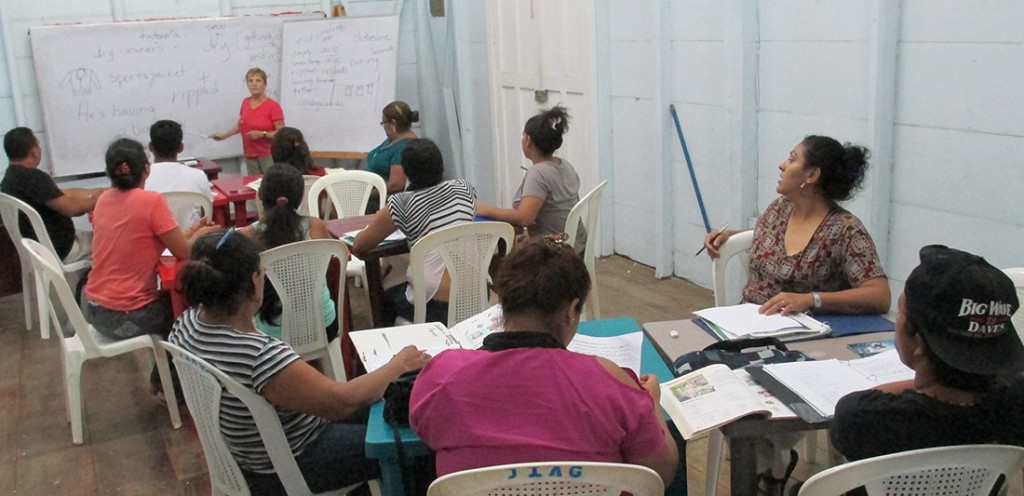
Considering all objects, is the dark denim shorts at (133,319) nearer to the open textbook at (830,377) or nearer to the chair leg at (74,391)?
the chair leg at (74,391)

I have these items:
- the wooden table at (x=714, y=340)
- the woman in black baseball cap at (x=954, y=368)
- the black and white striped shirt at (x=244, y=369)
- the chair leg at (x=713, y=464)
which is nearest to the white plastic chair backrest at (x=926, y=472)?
the woman in black baseball cap at (x=954, y=368)

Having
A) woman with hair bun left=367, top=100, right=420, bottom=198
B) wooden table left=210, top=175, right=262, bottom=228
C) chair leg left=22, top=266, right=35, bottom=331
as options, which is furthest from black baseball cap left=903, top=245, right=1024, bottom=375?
chair leg left=22, top=266, right=35, bottom=331

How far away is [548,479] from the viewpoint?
4.92 ft

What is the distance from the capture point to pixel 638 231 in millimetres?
5477

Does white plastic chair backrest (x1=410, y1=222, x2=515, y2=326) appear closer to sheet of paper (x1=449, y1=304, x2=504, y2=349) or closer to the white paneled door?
sheet of paper (x1=449, y1=304, x2=504, y2=349)

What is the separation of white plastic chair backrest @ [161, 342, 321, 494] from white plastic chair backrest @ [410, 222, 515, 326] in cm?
114

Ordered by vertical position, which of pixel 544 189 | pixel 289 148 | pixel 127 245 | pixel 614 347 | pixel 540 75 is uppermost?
pixel 540 75

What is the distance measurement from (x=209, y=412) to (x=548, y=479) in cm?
101

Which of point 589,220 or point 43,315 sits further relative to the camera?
point 43,315

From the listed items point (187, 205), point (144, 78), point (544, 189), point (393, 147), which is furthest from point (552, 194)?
point (144, 78)

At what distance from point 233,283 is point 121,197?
151 centimetres

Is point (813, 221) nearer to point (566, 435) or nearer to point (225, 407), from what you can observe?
point (566, 435)

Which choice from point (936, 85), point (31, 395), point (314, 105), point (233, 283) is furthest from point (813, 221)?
point (314, 105)

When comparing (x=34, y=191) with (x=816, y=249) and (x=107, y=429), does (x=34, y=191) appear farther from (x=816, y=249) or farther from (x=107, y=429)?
(x=816, y=249)
